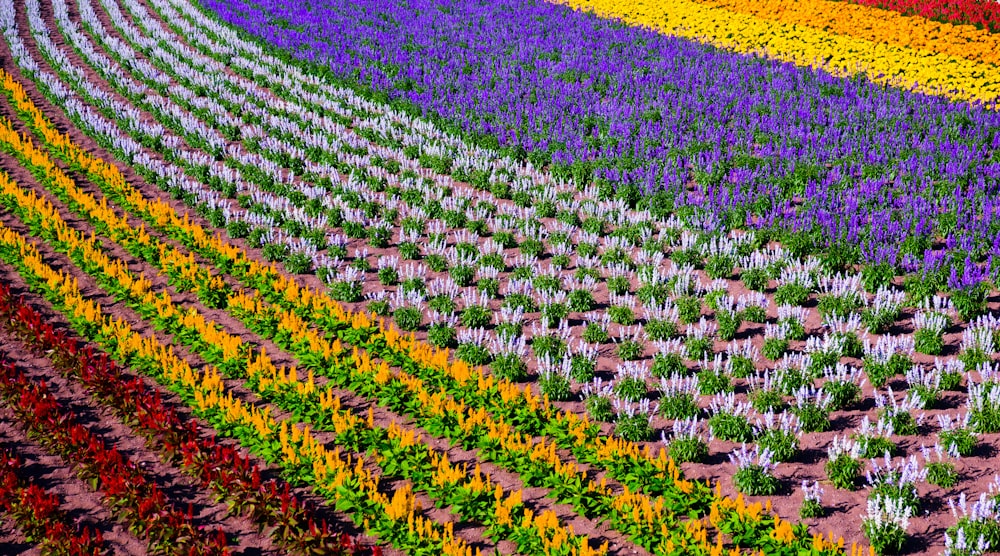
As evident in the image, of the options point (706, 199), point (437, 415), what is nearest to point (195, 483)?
point (437, 415)

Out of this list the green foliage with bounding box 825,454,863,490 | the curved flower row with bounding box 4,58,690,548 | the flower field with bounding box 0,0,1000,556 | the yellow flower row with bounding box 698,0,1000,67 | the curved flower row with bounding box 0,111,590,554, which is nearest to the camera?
Result: the curved flower row with bounding box 0,111,590,554

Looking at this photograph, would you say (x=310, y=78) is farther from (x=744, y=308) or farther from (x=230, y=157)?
(x=744, y=308)

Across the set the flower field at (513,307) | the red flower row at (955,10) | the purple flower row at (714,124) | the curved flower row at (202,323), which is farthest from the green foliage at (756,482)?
the red flower row at (955,10)

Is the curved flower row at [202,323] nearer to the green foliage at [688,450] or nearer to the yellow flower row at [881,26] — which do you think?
the green foliage at [688,450]

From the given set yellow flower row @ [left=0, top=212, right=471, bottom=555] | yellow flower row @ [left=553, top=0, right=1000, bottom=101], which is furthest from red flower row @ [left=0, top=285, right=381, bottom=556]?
yellow flower row @ [left=553, top=0, right=1000, bottom=101]

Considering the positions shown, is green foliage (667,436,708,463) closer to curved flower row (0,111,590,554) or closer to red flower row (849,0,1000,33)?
curved flower row (0,111,590,554)
